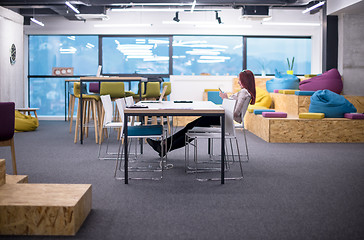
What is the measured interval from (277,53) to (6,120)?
36.6ft

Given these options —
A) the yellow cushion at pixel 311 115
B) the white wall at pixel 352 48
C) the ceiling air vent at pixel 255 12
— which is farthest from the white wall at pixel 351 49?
the yellow cushion at pixel 311 115

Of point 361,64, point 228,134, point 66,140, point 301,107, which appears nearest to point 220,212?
point 228,134

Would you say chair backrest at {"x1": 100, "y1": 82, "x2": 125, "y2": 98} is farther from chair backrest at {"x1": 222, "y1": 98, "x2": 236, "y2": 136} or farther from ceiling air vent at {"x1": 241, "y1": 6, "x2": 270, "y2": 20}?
ceiling air vent at {"x1": 241, "y1": 6, "x2": 270, "y2": 20}

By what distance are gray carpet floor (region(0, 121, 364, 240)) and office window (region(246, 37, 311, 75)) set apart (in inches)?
306

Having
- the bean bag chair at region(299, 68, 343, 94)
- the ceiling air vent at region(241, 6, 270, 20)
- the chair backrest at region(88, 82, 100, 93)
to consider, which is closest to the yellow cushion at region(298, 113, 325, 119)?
the bean bag chair at region(299, 68, 343, 94)

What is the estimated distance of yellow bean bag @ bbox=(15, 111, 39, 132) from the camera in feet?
30.6

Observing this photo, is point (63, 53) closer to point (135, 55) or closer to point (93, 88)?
point (135, 55)

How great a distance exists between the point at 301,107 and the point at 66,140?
4.47 meters

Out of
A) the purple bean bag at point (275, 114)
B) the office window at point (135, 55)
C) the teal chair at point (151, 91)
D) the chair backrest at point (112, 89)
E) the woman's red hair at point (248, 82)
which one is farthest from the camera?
the office window at point (135, 55)

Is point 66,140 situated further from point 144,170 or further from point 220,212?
point 220,212

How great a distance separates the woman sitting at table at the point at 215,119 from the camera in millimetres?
5359

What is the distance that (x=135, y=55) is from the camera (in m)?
13.6

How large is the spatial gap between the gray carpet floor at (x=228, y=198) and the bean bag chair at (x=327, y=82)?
328 cm

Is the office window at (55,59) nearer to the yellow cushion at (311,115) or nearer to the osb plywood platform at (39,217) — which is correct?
the yellow cushion at (311,115)
